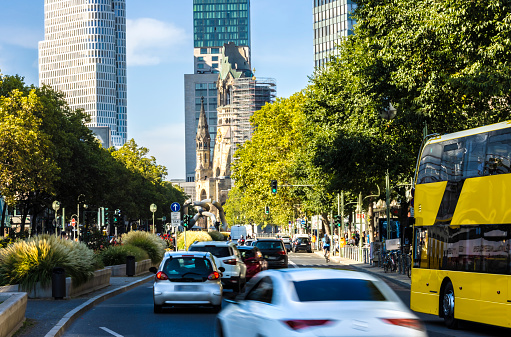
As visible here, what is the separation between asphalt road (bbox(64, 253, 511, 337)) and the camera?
14.8m

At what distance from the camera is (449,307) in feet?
53.8

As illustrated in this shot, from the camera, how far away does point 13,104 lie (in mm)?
52938

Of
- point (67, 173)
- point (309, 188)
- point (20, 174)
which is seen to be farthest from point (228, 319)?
point (309, 188)

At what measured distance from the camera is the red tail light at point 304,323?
760cm

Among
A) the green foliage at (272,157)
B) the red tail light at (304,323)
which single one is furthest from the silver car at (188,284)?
the green foliage at (272,157)

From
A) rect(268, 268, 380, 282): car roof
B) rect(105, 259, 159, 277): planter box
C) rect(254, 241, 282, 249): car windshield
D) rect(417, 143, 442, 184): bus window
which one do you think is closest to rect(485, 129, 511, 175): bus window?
rect(417, 143, 442, 184): bus window

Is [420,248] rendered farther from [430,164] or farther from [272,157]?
[272,157]

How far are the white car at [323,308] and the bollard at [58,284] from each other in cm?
1211

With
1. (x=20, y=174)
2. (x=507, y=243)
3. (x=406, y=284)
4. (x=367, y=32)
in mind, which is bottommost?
(x=406, y=284)

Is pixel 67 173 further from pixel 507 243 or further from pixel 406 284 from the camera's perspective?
pixel 507 243

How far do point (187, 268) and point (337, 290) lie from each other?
10.4 metres

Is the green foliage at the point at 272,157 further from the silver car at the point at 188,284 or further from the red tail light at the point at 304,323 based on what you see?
the red tail light at the point at 304,323

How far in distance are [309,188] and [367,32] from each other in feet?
111

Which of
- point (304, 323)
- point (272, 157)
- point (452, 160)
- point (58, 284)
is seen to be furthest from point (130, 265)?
point (272, 157)
